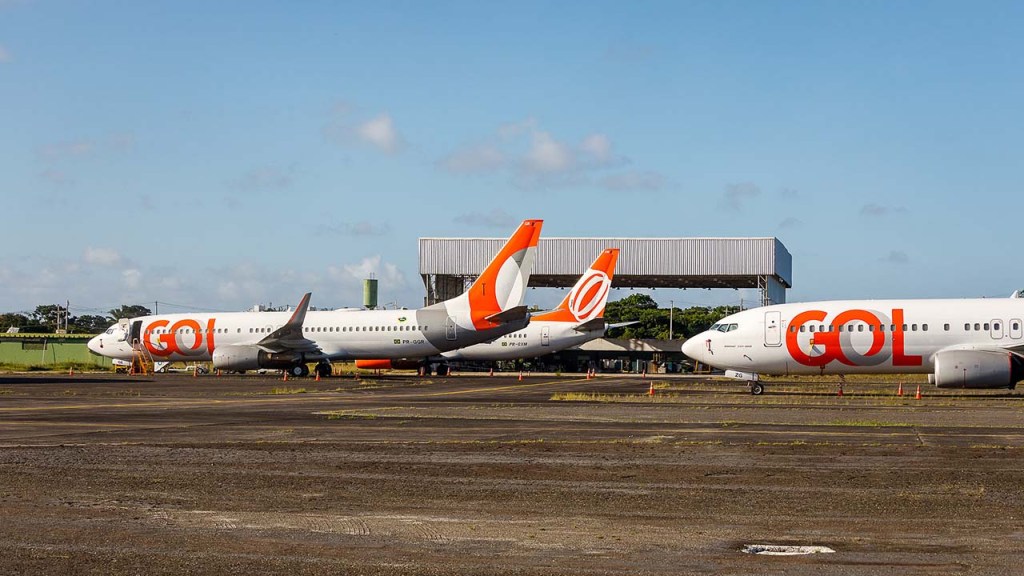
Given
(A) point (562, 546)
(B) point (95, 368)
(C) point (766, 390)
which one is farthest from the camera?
(B) point (95, 368)

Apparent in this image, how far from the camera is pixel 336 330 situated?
2507 inches

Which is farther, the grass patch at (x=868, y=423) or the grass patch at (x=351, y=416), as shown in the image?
the grass patch at (x=351, y=416)

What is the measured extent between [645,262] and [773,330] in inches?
2145

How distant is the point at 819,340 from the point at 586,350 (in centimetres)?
5456

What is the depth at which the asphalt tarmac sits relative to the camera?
9445 mm

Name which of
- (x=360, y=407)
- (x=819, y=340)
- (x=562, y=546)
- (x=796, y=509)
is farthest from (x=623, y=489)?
(x=819, y=340)

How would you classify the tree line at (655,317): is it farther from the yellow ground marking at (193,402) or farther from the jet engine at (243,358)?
the yellow ground marking at (193,402)

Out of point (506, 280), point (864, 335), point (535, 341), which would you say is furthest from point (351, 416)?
point (535, 341)

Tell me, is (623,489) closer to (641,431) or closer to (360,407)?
(641,431)

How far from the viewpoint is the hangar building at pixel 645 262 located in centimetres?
9112

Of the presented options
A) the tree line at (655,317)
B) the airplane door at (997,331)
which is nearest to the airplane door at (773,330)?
the airplane door at (997,331)

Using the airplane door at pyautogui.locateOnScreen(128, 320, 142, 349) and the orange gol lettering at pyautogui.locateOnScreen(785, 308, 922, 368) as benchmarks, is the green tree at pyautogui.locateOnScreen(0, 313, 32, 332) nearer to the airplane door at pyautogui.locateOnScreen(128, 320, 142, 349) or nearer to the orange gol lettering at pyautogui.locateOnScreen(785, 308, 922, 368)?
the airplane door at pyautogui.locateOnScreen(128, 320, 142, 349)

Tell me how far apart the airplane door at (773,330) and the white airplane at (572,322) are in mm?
23703

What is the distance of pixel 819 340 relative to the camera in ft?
127
